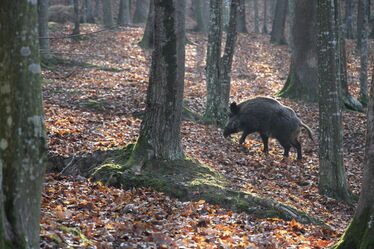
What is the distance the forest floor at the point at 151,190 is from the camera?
704 centimetres

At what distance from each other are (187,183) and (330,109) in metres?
3.71

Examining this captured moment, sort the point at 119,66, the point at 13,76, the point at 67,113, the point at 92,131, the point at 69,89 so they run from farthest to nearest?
1. the point at 119,66
2. the point at 69,89
3. the point at 67,113
4. the point at 92,131
5. the point at 13,76

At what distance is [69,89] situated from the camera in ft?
55.8

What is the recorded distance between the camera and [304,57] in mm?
20484

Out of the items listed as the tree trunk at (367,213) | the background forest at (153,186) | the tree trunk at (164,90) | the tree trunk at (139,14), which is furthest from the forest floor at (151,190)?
the tree trunk at (139,14)

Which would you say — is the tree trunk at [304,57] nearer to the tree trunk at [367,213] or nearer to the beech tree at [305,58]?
the beech tree at [305,58]

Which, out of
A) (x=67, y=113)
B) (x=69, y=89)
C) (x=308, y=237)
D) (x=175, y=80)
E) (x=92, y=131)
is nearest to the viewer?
(x=308, y=237)

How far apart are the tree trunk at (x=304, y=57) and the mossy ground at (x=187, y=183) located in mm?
11438

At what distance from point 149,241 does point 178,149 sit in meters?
3.48

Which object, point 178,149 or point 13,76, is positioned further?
point 178,149

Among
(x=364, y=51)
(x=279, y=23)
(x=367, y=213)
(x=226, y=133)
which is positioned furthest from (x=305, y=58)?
(x=279, y=23)

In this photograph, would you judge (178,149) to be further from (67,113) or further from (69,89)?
(69,89)

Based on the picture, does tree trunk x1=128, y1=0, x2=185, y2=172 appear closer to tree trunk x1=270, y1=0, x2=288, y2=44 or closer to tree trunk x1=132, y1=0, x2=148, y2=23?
tree trunk x1=270, y1=0, x2=288, y2=44

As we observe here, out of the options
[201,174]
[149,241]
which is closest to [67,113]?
[201,174]
